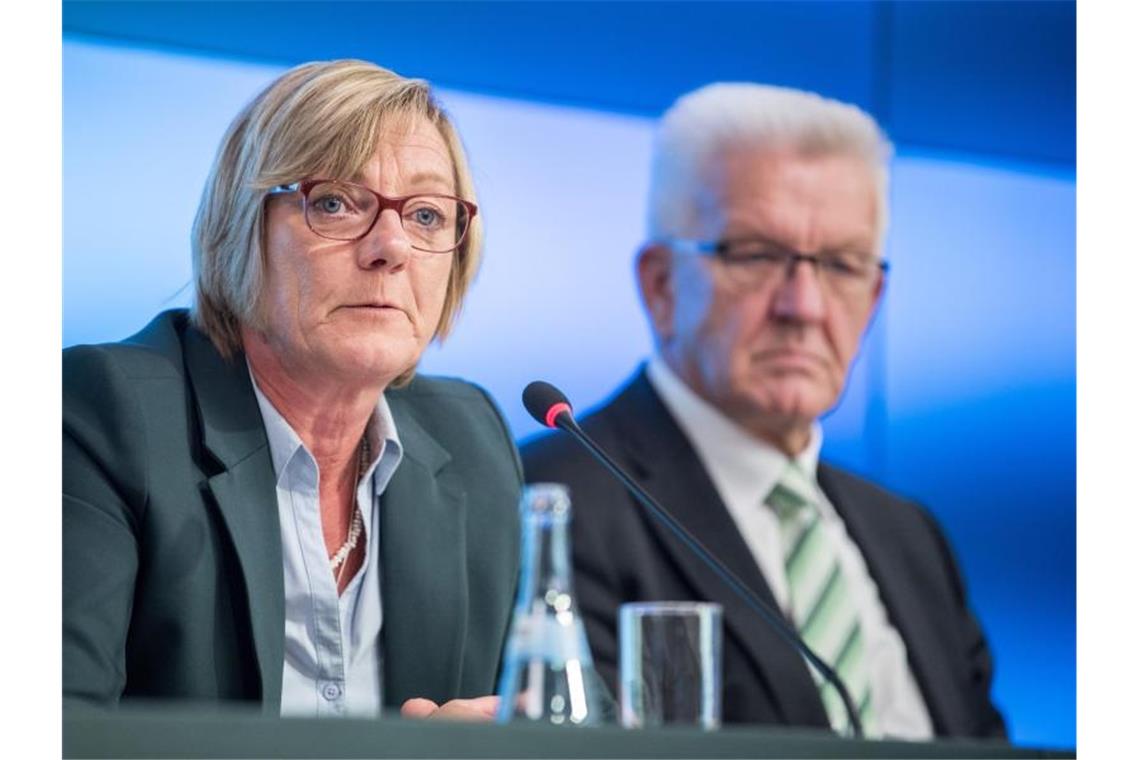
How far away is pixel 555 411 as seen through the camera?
229cm

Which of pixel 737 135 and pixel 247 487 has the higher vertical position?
pixel 737 135

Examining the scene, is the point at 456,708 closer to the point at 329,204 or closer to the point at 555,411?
the point at 555,411

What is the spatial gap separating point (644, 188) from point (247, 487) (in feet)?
2.84

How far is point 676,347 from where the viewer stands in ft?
8.59

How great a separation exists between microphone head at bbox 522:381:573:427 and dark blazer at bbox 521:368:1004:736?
8 cm

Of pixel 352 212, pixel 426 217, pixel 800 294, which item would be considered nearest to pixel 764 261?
pixel 800 294

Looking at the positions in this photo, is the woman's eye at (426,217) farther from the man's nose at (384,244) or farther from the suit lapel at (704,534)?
the suit lapel at (704,534)

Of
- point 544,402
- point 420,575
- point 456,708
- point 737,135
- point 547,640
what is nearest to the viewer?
point 547,640

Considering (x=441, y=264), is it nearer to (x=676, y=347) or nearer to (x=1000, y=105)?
(x=676, y=347)

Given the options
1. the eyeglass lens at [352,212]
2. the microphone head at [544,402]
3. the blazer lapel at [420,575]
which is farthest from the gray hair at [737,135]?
the blazer lapel at [420,575]

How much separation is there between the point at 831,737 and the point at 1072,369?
4.84ft

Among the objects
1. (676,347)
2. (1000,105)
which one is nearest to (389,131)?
(676,347)
